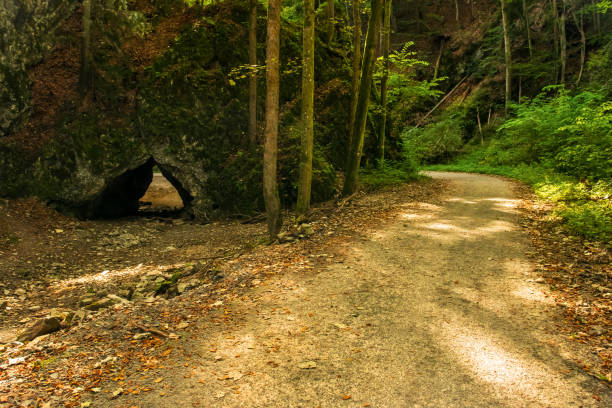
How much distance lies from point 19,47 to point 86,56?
7.30 feet

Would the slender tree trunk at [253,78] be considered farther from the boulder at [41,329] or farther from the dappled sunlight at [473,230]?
the boulder at [41,329]

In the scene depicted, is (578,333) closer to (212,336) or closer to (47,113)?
(212,336)

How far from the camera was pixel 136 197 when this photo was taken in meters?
17.6

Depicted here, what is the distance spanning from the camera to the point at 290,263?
23.2ft

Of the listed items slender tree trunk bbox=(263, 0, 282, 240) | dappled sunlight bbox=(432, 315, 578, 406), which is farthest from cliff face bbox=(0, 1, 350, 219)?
dappled sunlight bbox=(432, 315, 578, 406)

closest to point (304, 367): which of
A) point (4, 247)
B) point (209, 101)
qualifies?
point (4, 247)

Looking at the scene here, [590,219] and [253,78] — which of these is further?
[253,78]

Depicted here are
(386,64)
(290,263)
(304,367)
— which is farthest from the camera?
(386,64)

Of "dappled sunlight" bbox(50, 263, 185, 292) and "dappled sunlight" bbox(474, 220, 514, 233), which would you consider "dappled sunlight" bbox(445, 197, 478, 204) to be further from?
"dappled sunlight" bbox(50, 263, 185, 292)

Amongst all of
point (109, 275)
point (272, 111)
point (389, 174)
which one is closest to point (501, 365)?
point (272, 111)

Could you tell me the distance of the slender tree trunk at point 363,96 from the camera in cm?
1127

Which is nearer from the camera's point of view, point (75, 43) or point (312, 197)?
point (312, 197)

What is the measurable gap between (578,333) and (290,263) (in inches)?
177

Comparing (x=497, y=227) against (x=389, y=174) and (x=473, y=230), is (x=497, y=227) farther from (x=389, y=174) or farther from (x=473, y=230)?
(x=389, y=174)
